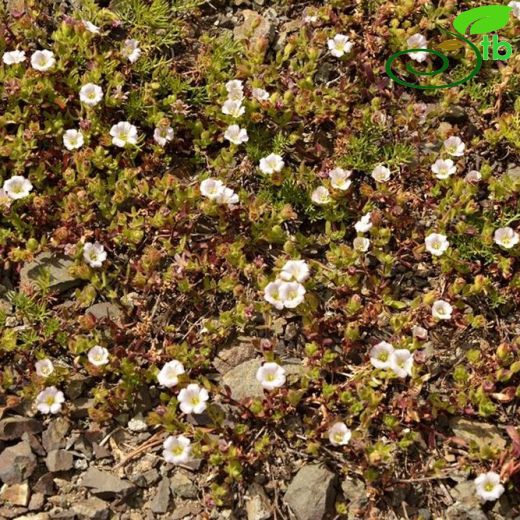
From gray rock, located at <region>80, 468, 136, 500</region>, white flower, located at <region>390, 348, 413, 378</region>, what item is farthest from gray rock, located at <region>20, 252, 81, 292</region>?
white flower, located at <region>390, 348, 413, 378</region>

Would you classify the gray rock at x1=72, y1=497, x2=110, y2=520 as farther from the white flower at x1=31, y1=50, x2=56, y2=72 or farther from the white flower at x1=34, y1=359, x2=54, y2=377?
the white flower at x1=31, y1=50, x2=56, y2=72

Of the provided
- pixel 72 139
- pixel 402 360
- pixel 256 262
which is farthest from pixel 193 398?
pixel 72 139

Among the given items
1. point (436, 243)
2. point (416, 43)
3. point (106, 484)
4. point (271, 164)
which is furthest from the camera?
point (416, 43)

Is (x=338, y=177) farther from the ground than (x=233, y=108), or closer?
closer

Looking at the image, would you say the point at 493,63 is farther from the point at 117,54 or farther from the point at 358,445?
the point at 358,445

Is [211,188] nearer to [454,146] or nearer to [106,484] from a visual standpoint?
[454,146]

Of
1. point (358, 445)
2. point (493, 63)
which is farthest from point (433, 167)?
point (358, 445)
